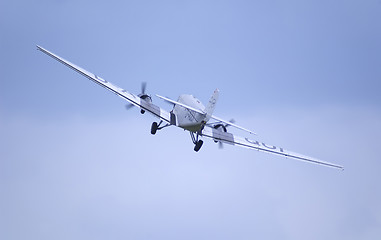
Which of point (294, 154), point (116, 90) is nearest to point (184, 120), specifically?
point (116, 90)

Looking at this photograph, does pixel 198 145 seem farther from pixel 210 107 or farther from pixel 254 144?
pixel 254 144

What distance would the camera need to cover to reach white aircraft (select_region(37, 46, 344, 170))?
3209 inches

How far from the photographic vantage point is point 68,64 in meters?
83.4

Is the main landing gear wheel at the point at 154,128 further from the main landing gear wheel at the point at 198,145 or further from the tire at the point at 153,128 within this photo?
the main landing gear wheel at the point at 198,145

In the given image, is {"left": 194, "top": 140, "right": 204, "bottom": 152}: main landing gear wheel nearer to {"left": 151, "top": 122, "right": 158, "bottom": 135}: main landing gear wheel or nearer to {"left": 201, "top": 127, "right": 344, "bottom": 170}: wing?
{"left": 201, "top": 127, "right": 344, "bottom": 170}: wing

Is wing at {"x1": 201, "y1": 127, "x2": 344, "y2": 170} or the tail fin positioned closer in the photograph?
the tail fin

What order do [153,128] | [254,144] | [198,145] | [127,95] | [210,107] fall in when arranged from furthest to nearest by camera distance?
1. [254,144]
2. [127,95]
3. [153,128]
4. [198,145]
5. [210,107]

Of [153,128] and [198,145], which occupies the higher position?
[153,128]

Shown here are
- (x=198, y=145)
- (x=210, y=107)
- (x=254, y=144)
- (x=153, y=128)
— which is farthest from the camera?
(x=254, y=144)

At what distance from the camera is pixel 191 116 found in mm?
82125

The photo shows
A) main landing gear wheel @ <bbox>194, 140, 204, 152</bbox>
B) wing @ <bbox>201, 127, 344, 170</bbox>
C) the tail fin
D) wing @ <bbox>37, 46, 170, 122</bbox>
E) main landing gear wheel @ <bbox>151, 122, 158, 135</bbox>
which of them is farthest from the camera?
wing @ <bbox>201, 127, 344, 170</bbox>

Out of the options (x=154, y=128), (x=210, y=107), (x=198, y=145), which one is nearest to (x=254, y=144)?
(x=198, y=145)

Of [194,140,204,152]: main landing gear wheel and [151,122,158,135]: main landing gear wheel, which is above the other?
[151,122,158,135]: main landing gear wheel

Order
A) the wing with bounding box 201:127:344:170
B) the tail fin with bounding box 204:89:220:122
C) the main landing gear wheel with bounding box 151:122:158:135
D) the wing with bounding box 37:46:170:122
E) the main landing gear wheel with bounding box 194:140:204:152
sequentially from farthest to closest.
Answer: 1. the wing with bounding box 201:127:344:170
2. the main landing gear wheel with bounding box 151:122:158:135
3. the wing with bounding box 37:46:170:122
4. the main landing gear wheel with bounding box 194:140:204:152
5. the tail fin with bounding box 204:89:220:122
